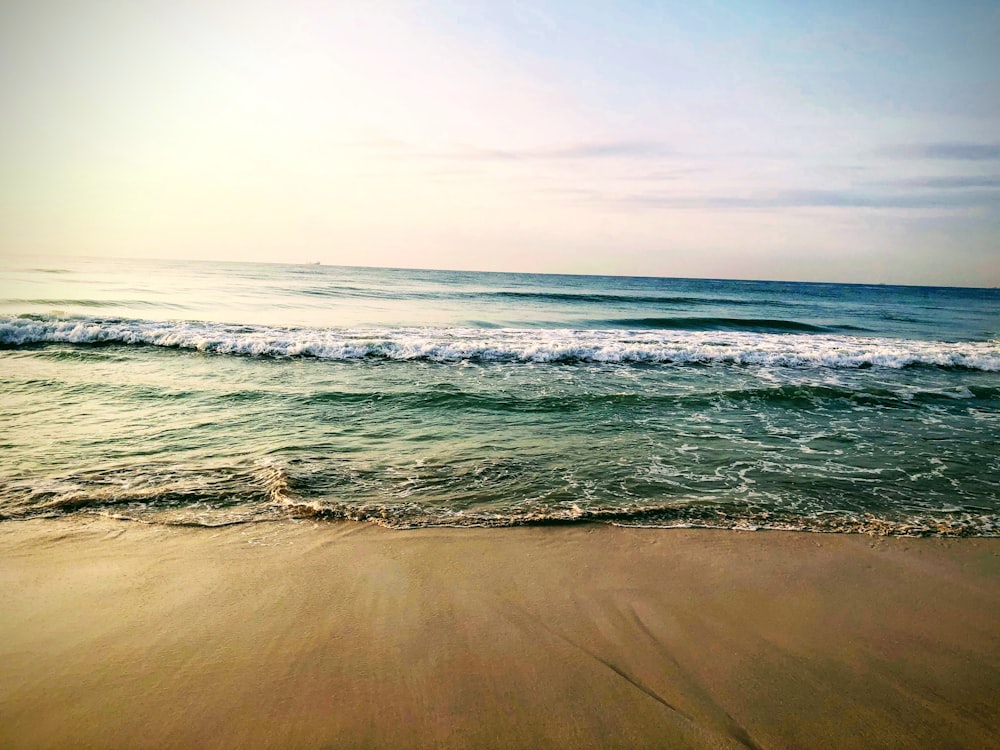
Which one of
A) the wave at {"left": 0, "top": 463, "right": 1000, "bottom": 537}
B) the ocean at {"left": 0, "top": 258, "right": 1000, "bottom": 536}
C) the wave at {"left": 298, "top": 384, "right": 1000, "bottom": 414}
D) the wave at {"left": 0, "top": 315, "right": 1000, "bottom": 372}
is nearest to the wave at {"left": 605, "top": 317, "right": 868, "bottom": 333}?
the ocean at {"left": 0, "top": 258, "right": 1000, "bottom": 536}

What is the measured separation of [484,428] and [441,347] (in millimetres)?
7328

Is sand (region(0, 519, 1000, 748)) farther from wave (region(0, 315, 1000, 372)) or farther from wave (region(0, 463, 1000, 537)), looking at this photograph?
wave (region(0, 315, 1000, 372))

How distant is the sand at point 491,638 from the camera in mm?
2693

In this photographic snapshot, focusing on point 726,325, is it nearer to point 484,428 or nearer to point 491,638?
point 484,428

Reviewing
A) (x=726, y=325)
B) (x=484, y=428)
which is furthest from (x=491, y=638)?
(x=726, y=325)

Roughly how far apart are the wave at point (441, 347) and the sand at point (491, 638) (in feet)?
33.5

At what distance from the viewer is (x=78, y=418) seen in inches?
320

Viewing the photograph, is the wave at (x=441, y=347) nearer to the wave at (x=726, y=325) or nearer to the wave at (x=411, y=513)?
the wave at (x=726, y=325)

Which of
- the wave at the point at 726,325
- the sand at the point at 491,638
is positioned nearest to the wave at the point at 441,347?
the wave at the point at 726,325

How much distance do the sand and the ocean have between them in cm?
52

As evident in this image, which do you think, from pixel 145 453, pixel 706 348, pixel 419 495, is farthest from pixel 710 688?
pixel 706 348

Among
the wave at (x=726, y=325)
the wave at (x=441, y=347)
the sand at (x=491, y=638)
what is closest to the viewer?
the sand at (x=491, y=638)

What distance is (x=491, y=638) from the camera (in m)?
3.35

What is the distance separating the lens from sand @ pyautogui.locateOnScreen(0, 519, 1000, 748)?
8.84 ft
